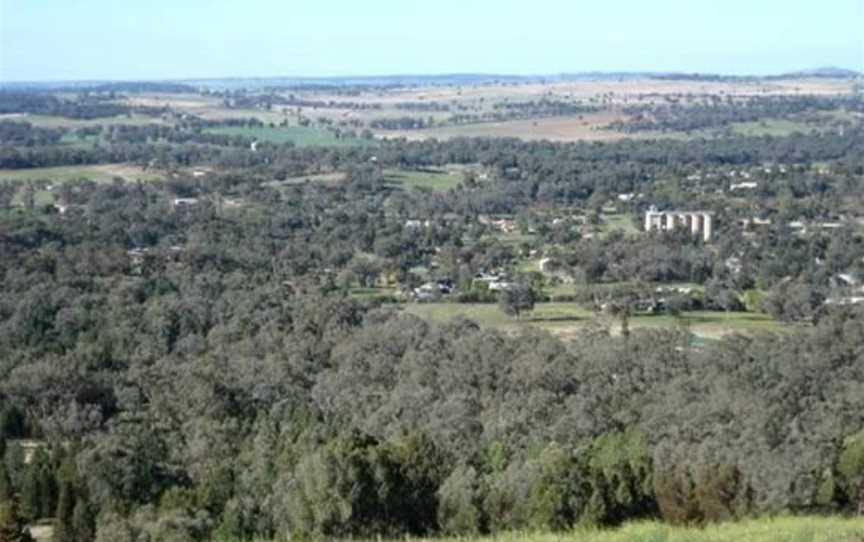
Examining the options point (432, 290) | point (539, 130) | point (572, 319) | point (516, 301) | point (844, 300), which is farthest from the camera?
point (539, 130)

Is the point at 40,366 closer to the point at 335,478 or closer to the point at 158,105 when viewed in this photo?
the point at 335,478

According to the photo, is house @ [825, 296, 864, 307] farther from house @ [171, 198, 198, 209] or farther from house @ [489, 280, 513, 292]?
house @ [171, 198, 198, 209]

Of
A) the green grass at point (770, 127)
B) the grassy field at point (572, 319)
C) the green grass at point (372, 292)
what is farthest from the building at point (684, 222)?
the green grass at point (770, 127)

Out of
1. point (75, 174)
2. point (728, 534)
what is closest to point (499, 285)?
point (728, 534)

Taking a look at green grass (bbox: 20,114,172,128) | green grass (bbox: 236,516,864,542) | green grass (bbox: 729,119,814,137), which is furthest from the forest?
green grass (bbox: 20,114,172,128)

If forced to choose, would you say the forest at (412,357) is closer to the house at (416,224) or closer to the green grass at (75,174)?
the house at (416,224)

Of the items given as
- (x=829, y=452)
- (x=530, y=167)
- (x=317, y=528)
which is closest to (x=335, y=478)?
(x=317, y=528)

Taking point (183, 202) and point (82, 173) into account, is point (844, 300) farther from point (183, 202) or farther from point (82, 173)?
point (82, 173)
